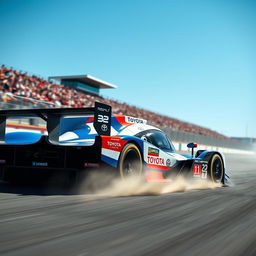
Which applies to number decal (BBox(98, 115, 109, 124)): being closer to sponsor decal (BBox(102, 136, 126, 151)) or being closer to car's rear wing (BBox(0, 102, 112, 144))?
car's rear wing (BBox(0, 102, 112, 144))

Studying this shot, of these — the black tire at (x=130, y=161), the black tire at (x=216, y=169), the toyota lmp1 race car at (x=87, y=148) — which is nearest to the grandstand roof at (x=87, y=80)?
the black tire at (x=216, y=169)

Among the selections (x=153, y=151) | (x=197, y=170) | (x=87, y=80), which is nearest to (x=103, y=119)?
(x=153, y=151)

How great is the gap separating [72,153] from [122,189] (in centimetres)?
94

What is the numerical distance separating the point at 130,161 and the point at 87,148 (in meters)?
0.81

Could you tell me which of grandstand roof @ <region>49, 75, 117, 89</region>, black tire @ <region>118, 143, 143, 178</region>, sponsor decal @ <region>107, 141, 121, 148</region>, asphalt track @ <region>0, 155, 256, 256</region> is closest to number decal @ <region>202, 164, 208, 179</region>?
asphalt track @ <region>0, 155, 256, 256</region>

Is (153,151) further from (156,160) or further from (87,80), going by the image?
(87,80)

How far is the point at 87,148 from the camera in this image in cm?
484

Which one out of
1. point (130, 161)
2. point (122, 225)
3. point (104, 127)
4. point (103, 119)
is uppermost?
point (103, 119)

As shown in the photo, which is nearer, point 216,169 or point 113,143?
point 113,143

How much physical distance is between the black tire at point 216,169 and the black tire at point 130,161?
2.44m

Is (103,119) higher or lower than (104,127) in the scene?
higher

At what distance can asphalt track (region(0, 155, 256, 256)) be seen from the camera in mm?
2480

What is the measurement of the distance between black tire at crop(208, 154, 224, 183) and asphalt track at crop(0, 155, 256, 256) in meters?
2.25

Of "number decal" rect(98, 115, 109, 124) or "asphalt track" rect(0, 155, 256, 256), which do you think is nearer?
"asphalt track" rect(0, 155, 256, 256)
